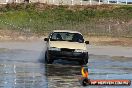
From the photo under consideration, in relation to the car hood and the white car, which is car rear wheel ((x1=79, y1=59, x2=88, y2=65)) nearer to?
the white car

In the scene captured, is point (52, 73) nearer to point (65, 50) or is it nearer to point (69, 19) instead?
point (65, 50)

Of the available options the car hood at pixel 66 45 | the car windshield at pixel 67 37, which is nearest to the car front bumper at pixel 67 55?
the car hood at pixel 66 45

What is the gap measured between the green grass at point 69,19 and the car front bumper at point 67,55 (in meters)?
29.3

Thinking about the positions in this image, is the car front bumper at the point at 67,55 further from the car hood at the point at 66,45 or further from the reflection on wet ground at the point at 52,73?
the reflection on wet ground at the point at 52,73

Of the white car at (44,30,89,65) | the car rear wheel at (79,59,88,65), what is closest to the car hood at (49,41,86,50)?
the white car at (44,30,89,65)

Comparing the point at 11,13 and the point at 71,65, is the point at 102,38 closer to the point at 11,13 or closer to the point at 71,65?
the point at 11,13

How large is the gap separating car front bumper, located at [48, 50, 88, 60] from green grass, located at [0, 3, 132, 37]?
2925cm

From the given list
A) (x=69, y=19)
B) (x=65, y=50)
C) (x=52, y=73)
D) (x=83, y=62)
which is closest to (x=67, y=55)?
(x=65, y=50)

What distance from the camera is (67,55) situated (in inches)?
1085

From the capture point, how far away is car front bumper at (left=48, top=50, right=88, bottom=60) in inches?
1075

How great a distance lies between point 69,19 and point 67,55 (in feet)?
133

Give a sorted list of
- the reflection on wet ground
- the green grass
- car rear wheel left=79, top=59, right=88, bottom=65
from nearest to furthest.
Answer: the reflection on wet ground
car rear wheel left=79, top=59, right=88, bottom=65
the green grass

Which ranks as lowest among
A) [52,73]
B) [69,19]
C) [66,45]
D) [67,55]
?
[69,19]

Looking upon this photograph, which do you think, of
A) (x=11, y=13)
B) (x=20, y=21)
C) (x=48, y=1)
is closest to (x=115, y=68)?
(x=20, y=21)
